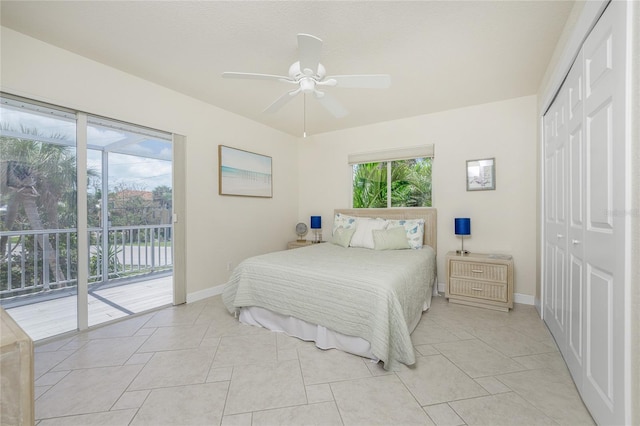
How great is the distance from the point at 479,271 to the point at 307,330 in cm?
209

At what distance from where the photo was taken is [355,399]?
1592mm

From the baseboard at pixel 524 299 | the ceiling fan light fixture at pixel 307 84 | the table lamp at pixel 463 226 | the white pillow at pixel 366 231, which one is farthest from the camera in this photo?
the white pillow at pixel 366 231

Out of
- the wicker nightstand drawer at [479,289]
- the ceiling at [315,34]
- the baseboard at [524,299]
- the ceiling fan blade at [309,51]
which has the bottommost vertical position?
the baseboard at [524,299]

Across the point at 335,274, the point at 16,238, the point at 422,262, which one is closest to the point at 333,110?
the point at 335,274

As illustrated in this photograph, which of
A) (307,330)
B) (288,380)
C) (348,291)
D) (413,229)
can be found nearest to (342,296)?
(348,291)

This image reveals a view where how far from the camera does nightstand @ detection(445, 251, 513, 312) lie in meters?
2.90

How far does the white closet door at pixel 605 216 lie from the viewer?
1111mm

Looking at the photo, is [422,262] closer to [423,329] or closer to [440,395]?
[423,329]

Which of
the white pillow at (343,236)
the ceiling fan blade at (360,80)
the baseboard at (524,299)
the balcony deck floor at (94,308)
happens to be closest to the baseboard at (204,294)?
the balcony deck floor at (94,308)

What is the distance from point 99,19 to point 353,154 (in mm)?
3279

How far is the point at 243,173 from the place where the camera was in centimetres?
391

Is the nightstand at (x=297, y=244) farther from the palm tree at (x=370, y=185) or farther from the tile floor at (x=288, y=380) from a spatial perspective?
the tile floor at (x=288, y=380)

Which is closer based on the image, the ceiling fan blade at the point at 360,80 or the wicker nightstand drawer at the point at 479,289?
the ceiling fan blade at the point at 360,80

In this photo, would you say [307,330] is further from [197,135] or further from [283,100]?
[197,135]
